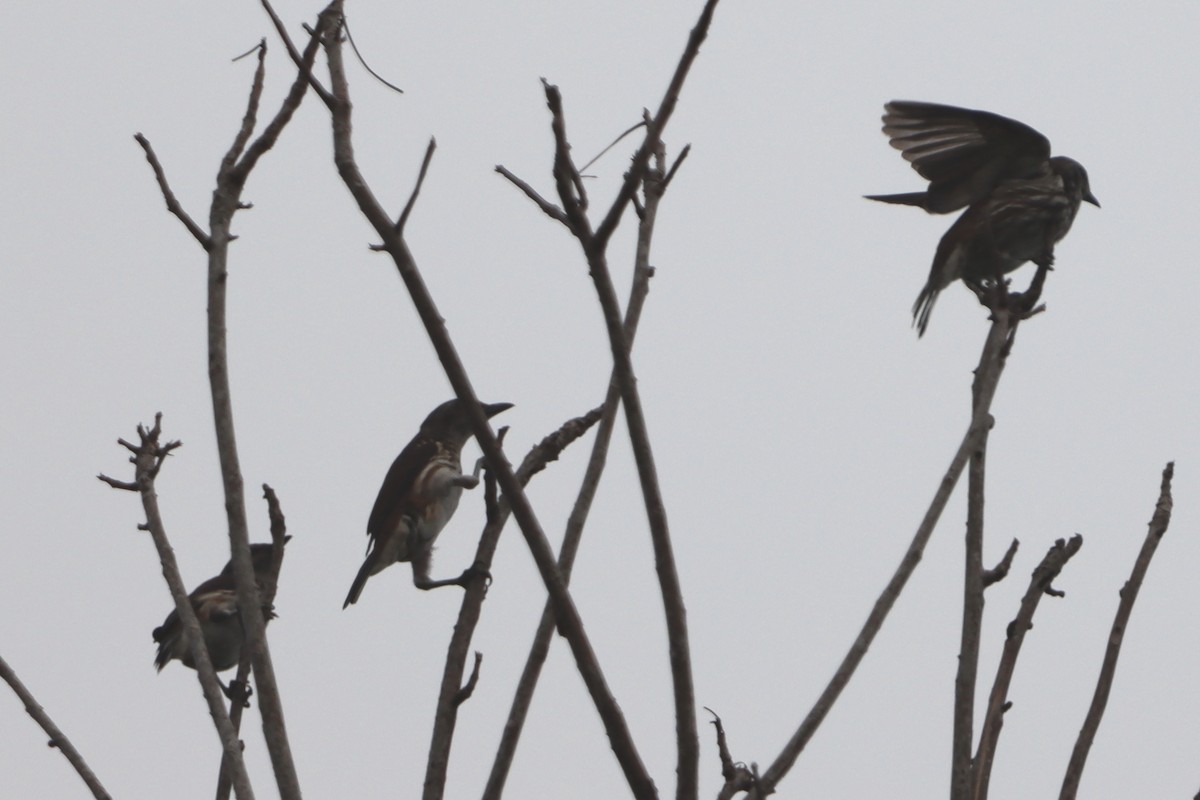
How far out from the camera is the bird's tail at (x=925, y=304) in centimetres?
734

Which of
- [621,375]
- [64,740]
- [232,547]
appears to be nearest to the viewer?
[621,375]

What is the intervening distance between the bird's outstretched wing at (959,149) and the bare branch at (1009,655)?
3.83 metres

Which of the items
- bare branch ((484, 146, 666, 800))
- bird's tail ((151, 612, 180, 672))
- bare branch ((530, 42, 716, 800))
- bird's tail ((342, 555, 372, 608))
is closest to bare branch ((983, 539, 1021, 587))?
bare branch ((484, 146, 666, 800))

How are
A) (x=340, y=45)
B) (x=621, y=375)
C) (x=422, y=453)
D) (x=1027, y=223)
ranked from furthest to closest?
1. (x=422, y=453)
2. (x=1027, y=223)
3. (x=340, y=45)
4. (x=621, y=375)

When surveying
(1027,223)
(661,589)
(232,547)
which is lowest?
(661,589)

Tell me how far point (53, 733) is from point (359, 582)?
4080 millimetres

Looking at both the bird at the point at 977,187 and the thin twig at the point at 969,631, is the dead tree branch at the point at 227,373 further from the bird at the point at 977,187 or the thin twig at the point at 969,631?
the bird at the point at 977,187

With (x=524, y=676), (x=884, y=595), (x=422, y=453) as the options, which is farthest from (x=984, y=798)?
(x=422, y=453)

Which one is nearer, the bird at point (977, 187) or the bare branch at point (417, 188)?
the bare branch at point (417, 188)

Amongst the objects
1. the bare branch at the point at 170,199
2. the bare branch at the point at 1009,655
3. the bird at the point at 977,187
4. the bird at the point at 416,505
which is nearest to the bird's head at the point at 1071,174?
the bird at the point at 977,187

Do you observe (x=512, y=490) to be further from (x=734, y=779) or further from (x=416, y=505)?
(x=416, y=505)

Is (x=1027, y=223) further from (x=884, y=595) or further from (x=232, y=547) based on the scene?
(x=232, y=547)

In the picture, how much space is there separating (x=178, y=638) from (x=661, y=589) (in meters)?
7.34

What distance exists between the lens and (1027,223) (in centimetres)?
746
